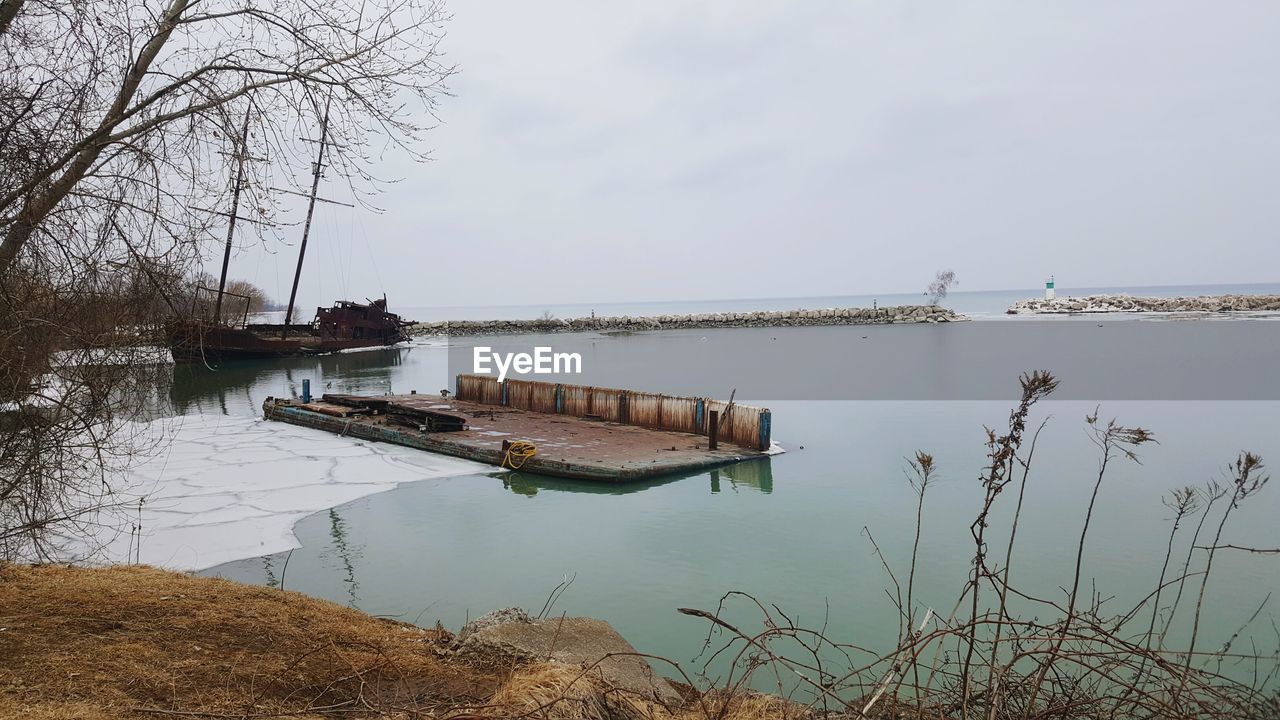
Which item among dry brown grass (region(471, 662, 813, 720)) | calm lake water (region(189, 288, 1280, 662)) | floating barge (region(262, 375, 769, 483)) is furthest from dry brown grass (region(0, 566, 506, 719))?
floating barge (region(262, 375, 769, 483))

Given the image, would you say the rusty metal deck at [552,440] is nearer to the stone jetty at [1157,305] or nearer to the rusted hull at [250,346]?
the rusted hull at [250,346]

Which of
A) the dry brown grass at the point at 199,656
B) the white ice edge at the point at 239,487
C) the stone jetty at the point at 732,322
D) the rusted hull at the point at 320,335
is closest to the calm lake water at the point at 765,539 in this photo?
the white ice edge at the point at 239,487

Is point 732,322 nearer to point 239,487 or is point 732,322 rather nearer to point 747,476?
point 747,476

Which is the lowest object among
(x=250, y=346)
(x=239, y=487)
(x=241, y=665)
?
(x=239, y=487)

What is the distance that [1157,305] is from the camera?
102m

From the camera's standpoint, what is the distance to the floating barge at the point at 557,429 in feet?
53.6

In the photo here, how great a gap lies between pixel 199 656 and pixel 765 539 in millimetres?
9376

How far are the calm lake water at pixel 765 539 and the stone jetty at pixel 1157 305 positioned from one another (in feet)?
278

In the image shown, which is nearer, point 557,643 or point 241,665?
point 241,665

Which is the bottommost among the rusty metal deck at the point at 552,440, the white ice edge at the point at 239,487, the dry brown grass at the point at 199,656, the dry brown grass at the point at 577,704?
the white ice edge at the point at 239,487

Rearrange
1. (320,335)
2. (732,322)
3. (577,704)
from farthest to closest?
(732,322)
(320,335)
(577,704)

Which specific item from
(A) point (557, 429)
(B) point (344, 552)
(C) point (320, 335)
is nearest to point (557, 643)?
(B) point (344, 552)

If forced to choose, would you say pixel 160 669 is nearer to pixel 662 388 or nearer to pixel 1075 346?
pixel 662 388

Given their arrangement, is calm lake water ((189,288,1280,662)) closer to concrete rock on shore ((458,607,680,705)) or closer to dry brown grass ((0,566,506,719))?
concrete rock on shore ((458,607,680,705))
